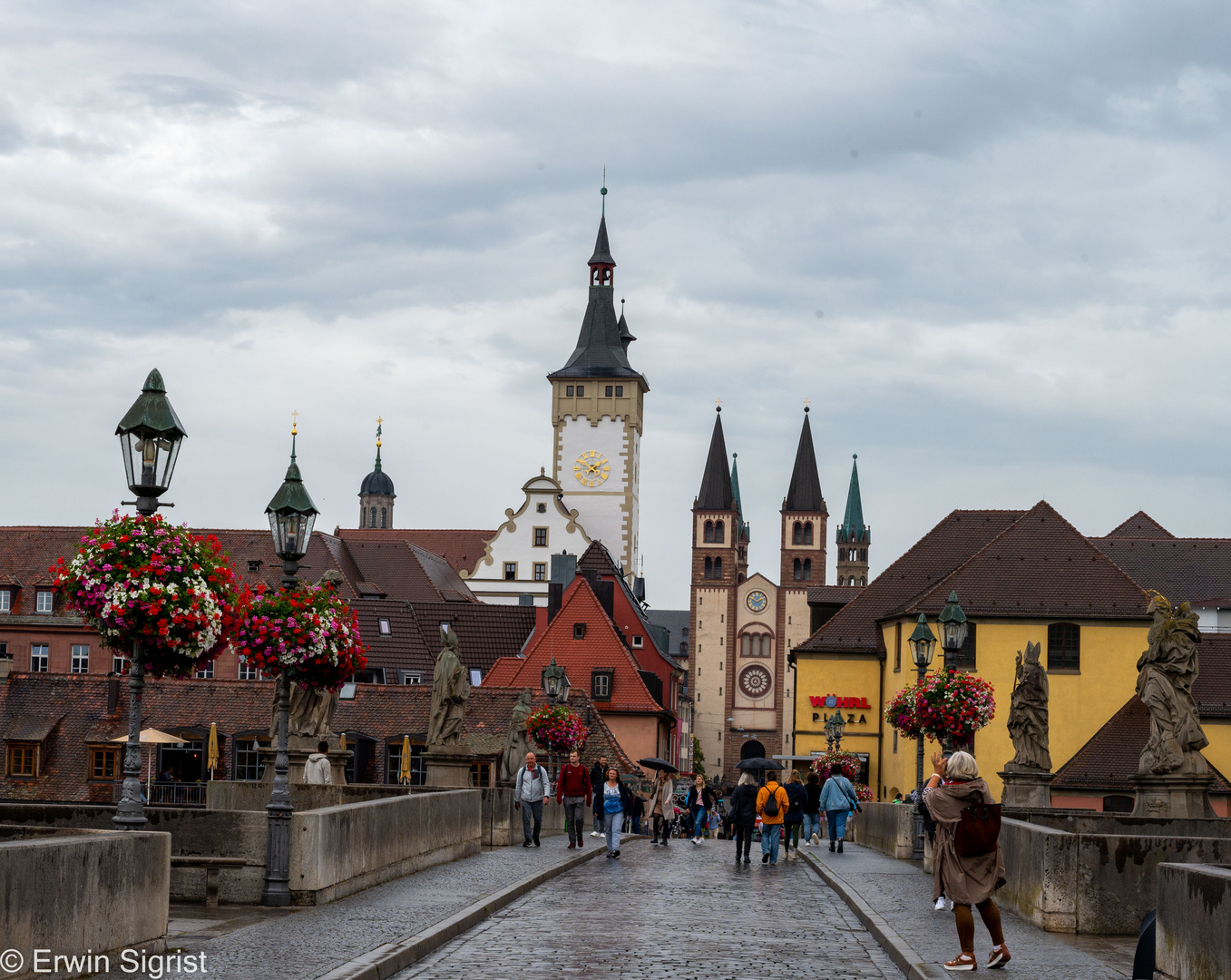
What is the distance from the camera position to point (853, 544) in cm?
16100

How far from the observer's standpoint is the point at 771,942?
563 inches

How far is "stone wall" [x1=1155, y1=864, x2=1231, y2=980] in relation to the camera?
361 inches

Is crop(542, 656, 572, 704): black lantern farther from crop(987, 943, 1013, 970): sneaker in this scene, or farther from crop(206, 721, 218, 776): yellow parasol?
crop(987, 943, 1013, 970): sneaker

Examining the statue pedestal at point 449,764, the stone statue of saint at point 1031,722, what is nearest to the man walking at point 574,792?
the statue pedestal at point 449,764

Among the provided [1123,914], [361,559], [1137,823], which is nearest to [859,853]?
[1137,823]

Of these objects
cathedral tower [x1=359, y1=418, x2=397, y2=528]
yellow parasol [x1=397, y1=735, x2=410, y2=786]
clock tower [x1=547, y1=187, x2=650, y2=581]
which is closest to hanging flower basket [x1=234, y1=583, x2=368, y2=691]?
yellow parasol [x1=397, y1=735, x2=410, y2=786]

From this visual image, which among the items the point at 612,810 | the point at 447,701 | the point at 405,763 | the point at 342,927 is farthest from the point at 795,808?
the point at 405,763

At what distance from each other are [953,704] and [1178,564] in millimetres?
44277

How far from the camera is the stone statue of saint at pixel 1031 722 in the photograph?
27345 mm

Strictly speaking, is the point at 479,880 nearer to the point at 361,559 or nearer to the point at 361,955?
the point at 361,955

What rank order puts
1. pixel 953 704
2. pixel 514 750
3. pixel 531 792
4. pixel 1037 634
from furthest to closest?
pixel 1037 634 < pixel 514 750 < pixel 953 704 < pixel 531 792

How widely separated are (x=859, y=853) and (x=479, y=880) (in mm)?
11696

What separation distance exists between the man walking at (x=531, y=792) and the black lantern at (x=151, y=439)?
40.5 ft

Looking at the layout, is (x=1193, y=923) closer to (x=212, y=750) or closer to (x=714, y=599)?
(x=212, y=750)
